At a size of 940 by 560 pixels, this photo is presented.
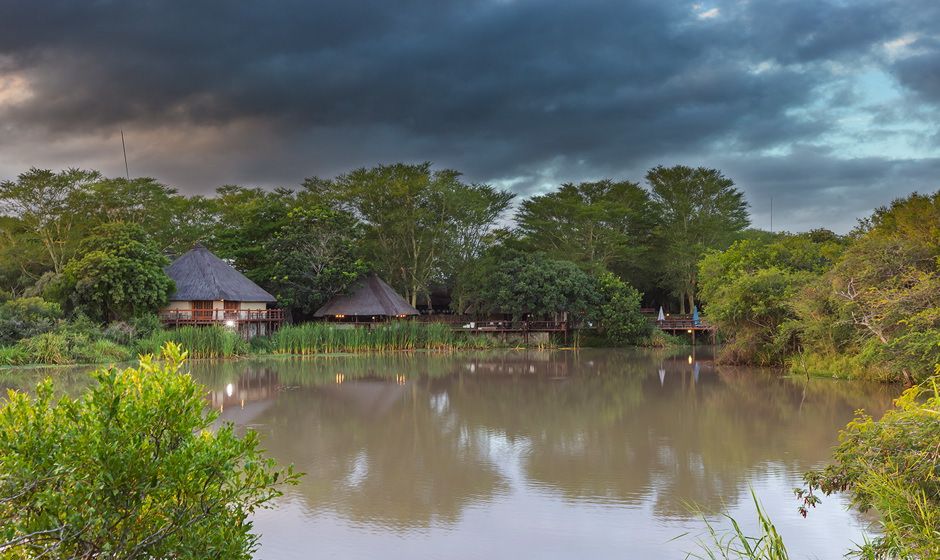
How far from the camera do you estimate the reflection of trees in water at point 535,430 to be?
707 centimetres

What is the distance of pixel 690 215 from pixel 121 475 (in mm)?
37842

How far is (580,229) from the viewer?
35.6m

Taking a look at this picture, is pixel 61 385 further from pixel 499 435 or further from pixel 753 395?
pixel 753 395

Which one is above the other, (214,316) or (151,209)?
(151,209)

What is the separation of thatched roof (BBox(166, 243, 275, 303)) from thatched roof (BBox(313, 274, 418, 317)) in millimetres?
2740

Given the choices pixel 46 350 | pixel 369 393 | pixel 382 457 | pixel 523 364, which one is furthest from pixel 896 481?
pixel 46 350

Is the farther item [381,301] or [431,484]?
[381,301]

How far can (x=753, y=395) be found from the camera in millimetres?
14461

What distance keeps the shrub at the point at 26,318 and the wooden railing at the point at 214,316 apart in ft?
12.6

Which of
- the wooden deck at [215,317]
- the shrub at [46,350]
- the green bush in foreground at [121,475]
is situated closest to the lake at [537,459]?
the green bush in foreground at [121,475]

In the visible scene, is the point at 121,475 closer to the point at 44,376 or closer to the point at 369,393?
the point at 369,393

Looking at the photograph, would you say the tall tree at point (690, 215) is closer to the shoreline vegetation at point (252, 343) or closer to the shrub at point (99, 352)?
the shoreline vegetation at point (252, 343)

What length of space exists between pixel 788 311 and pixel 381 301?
16953mm

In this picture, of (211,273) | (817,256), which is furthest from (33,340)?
(817,256)
